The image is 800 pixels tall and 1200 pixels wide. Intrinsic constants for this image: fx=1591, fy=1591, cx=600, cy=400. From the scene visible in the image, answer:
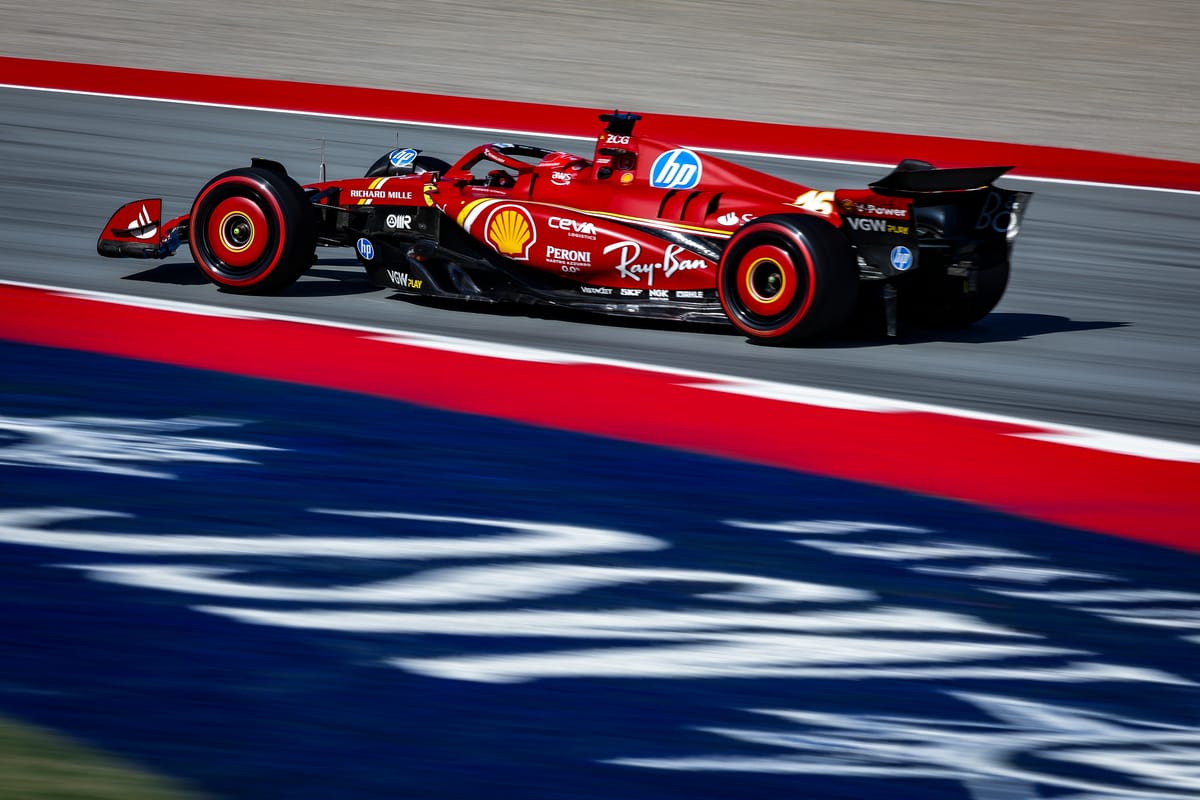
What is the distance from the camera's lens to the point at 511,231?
329 inches

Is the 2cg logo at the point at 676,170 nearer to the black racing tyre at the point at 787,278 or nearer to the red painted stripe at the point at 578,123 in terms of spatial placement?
the black racing tyre at the point at 787,278

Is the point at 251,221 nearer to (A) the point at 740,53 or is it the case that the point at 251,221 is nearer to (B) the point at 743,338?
(B) the point at 743,338

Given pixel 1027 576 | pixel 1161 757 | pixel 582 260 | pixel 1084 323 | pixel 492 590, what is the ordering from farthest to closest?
pixel 1084 323, pixel 582 260, pixel 1027 576, pixel 492 590, pixel 1161 757

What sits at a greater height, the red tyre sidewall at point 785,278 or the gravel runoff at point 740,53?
the gravel runoff at point 740,53

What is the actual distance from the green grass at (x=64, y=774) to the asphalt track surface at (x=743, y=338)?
4456 millimetres

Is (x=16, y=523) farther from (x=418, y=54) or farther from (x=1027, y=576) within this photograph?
(x=418, y=54)

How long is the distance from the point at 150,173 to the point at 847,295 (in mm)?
7194

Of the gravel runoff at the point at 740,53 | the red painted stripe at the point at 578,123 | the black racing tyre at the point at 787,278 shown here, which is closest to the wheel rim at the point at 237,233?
the black racing tyre at the point at 787,278

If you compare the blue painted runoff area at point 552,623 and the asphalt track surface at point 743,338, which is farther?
the asphalt track surface at point 743,338

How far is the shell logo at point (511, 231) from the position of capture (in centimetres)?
832

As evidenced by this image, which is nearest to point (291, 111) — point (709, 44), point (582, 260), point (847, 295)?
point (709, 44)

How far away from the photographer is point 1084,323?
916 cm

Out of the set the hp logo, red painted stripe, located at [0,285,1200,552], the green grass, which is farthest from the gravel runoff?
the green grass

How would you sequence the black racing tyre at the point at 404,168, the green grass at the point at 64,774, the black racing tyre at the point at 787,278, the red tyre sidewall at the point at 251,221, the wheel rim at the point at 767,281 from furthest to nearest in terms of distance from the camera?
the black racing tyre at the point at 404,168, the red tyre sidewall at the point at 251,221, the wheel rim at the point at 767,281, the black racing tyre at the point at 787,278, the green grass at the point at 64,774
